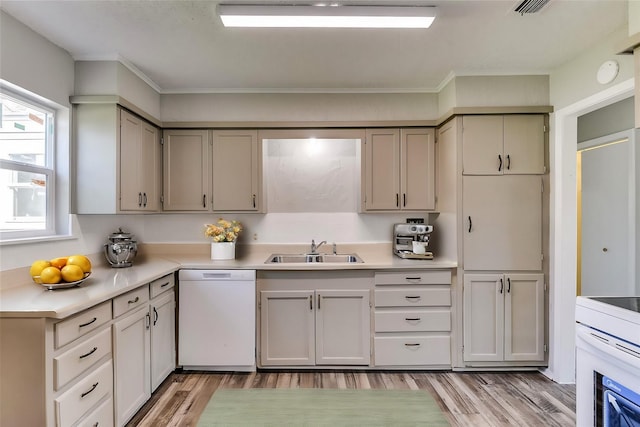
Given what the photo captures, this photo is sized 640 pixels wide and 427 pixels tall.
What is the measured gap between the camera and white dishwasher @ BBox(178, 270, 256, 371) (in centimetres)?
257

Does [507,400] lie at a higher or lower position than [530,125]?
lower

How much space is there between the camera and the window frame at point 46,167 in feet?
6.53

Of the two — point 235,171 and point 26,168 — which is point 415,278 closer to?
point 235,171

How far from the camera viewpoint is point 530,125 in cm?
260

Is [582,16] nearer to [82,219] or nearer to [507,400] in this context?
[507,400]

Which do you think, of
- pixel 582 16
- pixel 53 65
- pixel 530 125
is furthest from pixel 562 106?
pixel 53 65

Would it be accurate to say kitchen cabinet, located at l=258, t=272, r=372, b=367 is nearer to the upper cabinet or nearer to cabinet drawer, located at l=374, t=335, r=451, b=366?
cabinet drawer, located at l=374, t=335, r=451, b=366

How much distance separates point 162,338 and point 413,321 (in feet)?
6.47

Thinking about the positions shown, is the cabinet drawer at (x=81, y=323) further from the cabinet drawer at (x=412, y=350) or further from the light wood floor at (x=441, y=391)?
the cabinet drawer at (x=412, y=350)

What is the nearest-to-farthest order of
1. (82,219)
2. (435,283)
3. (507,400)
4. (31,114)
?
(31,114) → (507,400) → (82,219) → (435,283)

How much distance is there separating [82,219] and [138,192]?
44 cm

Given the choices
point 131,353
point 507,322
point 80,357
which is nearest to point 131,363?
point 131,353

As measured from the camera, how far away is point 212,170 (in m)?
2.97

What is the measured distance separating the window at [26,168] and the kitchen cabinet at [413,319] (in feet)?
8.17
